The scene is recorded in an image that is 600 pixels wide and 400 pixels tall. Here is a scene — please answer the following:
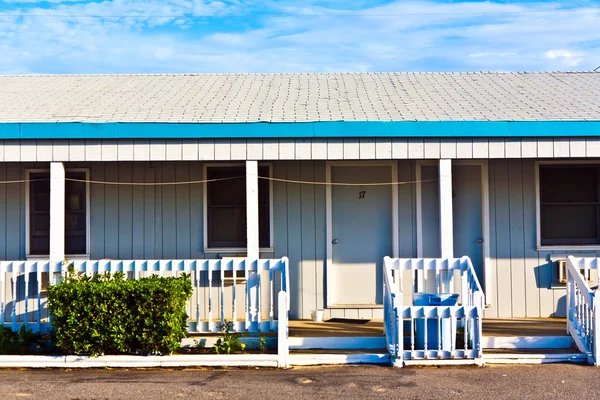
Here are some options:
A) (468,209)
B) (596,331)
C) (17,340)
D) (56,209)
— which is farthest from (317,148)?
(17,340)

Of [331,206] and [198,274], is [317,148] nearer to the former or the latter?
[331,206]

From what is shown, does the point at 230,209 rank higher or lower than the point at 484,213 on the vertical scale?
higher

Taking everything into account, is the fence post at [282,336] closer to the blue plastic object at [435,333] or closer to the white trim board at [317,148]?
the blue plastic object at [435,333]

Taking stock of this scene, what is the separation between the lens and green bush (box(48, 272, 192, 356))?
7.76 meters

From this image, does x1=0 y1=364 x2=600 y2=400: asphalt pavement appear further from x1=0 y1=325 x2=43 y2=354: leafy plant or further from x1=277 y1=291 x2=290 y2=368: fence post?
x1=0 y1=325 x2=43 y2=354: leafy plant

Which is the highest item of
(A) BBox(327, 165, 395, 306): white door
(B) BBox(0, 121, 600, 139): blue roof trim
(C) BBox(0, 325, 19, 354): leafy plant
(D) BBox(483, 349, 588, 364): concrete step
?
(B) BBox(0, 121, 600, 139): blue roof trim

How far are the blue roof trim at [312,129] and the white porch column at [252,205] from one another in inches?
16.6

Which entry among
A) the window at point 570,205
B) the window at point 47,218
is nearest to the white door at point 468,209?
the window at point 570,205

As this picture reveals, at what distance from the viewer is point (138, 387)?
699 centimetres

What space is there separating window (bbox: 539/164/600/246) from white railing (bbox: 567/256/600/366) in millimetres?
1788

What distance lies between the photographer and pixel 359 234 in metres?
10.5

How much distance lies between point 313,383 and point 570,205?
536cm

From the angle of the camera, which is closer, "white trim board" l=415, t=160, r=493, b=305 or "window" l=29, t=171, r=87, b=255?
"white trim board" l=415, t=160, r=493, b=305

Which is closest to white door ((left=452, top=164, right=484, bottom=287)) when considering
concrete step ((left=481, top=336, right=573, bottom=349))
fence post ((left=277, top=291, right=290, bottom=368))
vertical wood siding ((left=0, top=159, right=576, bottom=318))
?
vertical wood siding ((left=0, top=159, right=576, bottom=318))
